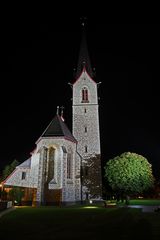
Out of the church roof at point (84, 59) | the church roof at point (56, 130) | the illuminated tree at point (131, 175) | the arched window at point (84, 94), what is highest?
the church roof at point (84, 59)

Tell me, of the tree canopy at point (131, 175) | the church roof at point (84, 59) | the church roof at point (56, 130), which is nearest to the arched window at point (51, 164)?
the church roof at point (56, 130)

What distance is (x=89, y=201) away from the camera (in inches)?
1396

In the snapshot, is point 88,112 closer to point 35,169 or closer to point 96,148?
point 96,148

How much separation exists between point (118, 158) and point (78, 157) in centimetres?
632

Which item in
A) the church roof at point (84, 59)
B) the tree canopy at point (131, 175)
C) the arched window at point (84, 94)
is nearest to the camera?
the tree canopy at point (131, 175)

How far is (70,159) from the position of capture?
3488 cm

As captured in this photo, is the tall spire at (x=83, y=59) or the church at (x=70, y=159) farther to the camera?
the tall spire at (x=83, y=59)

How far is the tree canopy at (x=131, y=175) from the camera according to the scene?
34.7m

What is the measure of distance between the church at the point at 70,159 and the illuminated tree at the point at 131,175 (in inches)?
121

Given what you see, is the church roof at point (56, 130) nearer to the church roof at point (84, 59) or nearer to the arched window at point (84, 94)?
the arched window at point (84, 94)

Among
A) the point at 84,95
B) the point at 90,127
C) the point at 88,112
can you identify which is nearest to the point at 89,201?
the point at 90,127

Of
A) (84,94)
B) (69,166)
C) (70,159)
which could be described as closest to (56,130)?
(70,159)

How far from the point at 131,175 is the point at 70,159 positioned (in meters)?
9.23

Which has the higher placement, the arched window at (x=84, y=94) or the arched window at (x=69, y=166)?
the arched window at (x=84, y=94)
